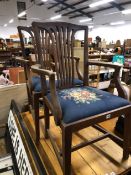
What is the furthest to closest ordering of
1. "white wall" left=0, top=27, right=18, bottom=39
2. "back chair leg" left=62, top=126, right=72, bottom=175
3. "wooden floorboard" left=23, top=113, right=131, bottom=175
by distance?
"white wall" left=0, top=27, right=18, bottom=39
"wooden floorboard" left=23, top=113, right=131, bottom=175
"back chair leg" left=62, top=126, right=72, bottom=175

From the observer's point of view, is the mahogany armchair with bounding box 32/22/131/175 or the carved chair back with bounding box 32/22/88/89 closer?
the mahogany armchair with bounding box 32/22/131/175

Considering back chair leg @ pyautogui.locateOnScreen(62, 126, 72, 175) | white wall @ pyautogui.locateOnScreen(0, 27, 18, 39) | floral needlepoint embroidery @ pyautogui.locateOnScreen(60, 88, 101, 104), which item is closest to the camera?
back chair leg @ pyautogui.locateOnScreen(62, 126, 72, 175)

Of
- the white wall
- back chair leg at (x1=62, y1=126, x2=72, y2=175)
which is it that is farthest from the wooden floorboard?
the white wall

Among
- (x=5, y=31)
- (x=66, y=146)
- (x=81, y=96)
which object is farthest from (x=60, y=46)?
(x=5, y=31)

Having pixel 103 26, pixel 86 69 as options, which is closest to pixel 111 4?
pixel 103 26

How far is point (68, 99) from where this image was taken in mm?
990

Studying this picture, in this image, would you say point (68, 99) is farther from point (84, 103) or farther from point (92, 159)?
point (92, 159)

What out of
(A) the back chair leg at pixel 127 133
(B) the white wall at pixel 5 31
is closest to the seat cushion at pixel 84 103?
(A) the back chair leg at pixel 127 133

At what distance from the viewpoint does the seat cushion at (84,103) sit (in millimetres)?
861

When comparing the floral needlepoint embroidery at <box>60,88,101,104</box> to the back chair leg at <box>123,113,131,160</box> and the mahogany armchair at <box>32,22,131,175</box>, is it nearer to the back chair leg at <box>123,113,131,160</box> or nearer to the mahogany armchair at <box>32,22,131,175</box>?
the mahogany armchair at <box>32,22,131,175</box>

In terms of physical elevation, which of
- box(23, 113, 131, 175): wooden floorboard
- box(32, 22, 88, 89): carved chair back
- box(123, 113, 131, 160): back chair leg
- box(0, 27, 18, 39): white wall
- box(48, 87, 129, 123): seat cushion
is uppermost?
box(0, 27, 18, 39): white wall

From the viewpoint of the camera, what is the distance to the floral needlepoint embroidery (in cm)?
98

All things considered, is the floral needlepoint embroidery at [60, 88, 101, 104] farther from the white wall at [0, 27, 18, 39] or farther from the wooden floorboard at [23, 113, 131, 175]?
the white wall at [0, 27, 18, 39]

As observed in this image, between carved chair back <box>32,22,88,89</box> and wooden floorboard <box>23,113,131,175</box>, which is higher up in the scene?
carved chair back <box>32,22,88,89</box>
